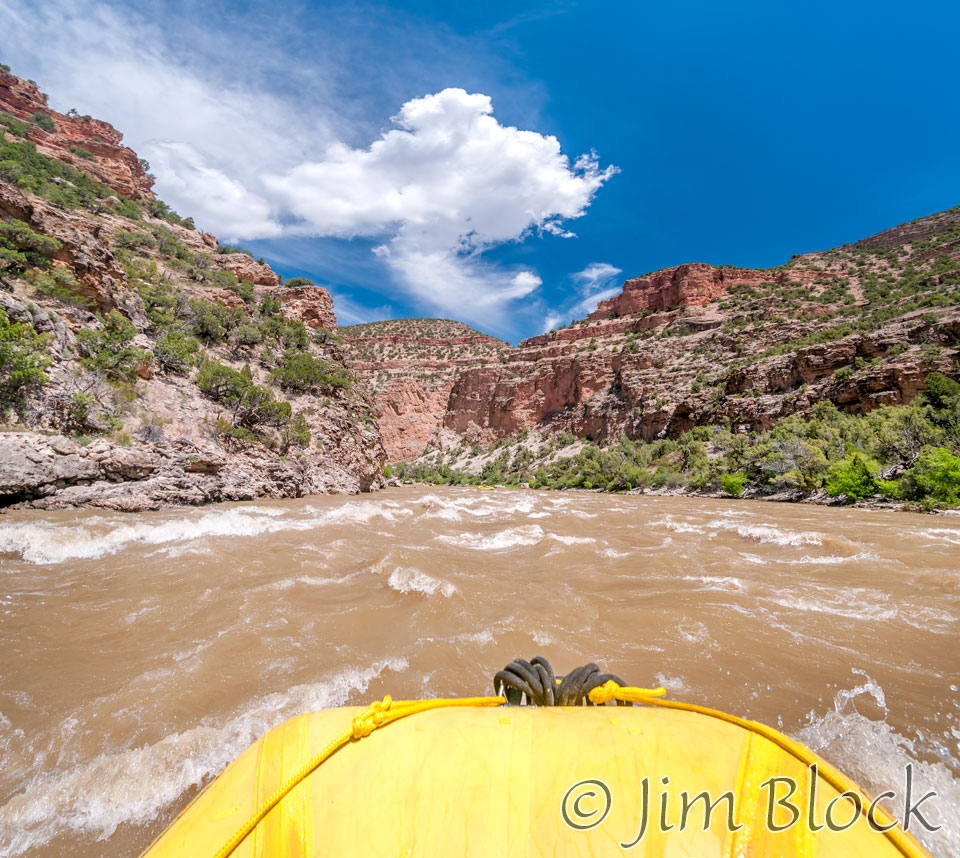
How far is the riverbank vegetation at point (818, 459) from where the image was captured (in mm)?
11039

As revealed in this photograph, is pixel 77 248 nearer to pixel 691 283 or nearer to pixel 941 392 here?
pixel 941 392

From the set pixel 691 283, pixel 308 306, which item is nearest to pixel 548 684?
pixel 308 306

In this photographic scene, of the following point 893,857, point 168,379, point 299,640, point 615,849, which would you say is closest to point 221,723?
point 299,640

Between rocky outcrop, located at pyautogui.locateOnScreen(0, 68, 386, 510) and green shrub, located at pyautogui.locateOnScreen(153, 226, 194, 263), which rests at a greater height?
green shrub, located at pyautogui.locateOnScreen(153, 226, 194, 263)

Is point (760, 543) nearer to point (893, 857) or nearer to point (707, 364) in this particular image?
point (893, 857)

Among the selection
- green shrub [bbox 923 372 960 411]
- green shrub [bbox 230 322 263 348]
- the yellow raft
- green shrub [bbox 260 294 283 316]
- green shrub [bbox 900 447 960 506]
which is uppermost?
green shrub [bbox 260 294 283 316]

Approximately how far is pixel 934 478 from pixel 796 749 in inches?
553

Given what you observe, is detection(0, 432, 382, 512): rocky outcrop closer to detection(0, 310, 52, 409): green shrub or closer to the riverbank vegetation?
detection(0, 310, 52, 409): green shrub

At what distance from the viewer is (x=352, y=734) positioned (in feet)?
3.71

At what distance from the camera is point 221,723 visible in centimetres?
192

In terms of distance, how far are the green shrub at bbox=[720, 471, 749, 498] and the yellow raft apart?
1923cm

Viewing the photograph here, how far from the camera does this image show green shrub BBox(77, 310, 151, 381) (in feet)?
33.5

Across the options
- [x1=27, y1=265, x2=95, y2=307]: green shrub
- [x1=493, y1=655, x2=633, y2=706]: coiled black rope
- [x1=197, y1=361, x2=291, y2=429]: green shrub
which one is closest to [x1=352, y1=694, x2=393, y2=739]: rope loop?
[x1=493, y1=655, x2=633, y2=706]: coiled black rope

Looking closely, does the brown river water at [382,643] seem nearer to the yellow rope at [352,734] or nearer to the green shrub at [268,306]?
the yellow rope at [352,734]
